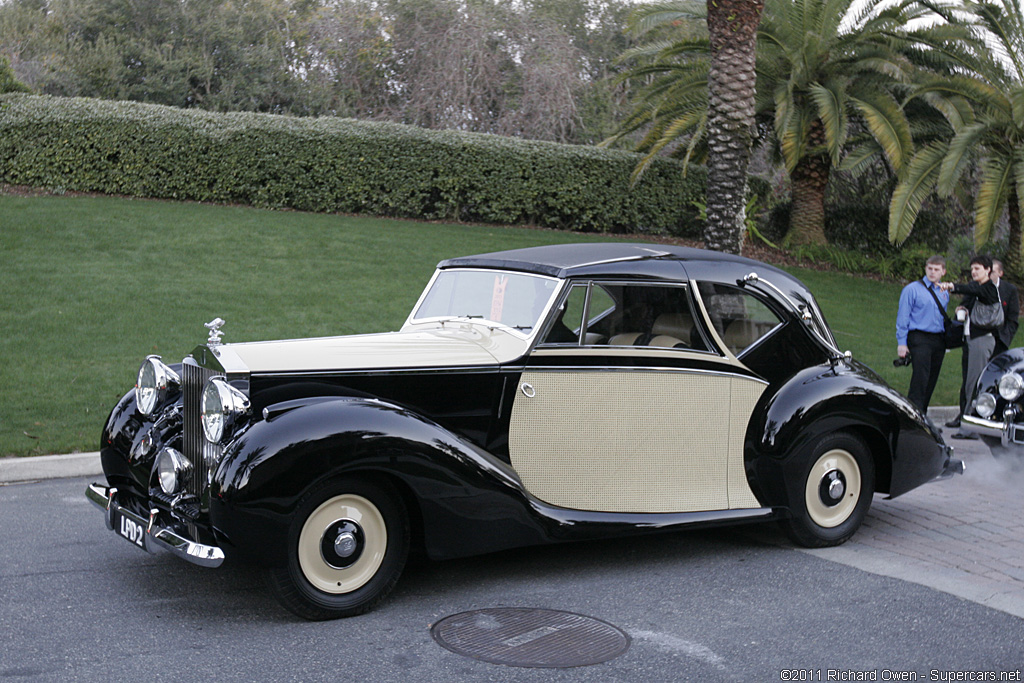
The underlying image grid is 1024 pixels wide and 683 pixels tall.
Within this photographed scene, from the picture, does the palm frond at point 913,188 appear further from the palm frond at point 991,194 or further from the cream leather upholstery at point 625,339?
the cream leather upholstery at point 625,339

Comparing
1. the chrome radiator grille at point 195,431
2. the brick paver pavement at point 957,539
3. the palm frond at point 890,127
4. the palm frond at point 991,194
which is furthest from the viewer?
the palm frond at point 890,127

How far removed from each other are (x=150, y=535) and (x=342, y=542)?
2.82ft

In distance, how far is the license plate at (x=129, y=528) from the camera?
14.1ft

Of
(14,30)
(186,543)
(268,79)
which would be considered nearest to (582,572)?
(186,543)

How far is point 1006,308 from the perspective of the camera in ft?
30.2

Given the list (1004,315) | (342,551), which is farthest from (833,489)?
(1004,315)

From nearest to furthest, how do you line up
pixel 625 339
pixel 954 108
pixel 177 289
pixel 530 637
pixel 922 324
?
pixel 530 637 → pixel 625 339 → pixel 922 324 → pixel 177 289 → pixel 954 108

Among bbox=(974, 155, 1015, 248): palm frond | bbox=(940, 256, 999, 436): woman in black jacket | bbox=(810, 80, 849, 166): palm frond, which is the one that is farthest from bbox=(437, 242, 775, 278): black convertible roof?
bbox=(974, 155, 1015, 248): palm frond

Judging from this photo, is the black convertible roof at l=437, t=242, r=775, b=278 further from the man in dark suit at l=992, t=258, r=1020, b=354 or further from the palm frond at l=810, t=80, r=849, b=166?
the palm frond at l=810, t=80, r=849, b=166

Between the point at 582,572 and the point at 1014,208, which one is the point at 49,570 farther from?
the point at 1014,208

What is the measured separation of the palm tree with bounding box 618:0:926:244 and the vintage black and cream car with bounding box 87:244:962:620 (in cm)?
1114

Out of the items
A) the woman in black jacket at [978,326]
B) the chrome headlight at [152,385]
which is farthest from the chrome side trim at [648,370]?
the woman in black jacket at [978,326]

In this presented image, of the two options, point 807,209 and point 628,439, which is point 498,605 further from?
point 807,209

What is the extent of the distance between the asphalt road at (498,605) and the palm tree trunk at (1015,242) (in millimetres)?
13534
